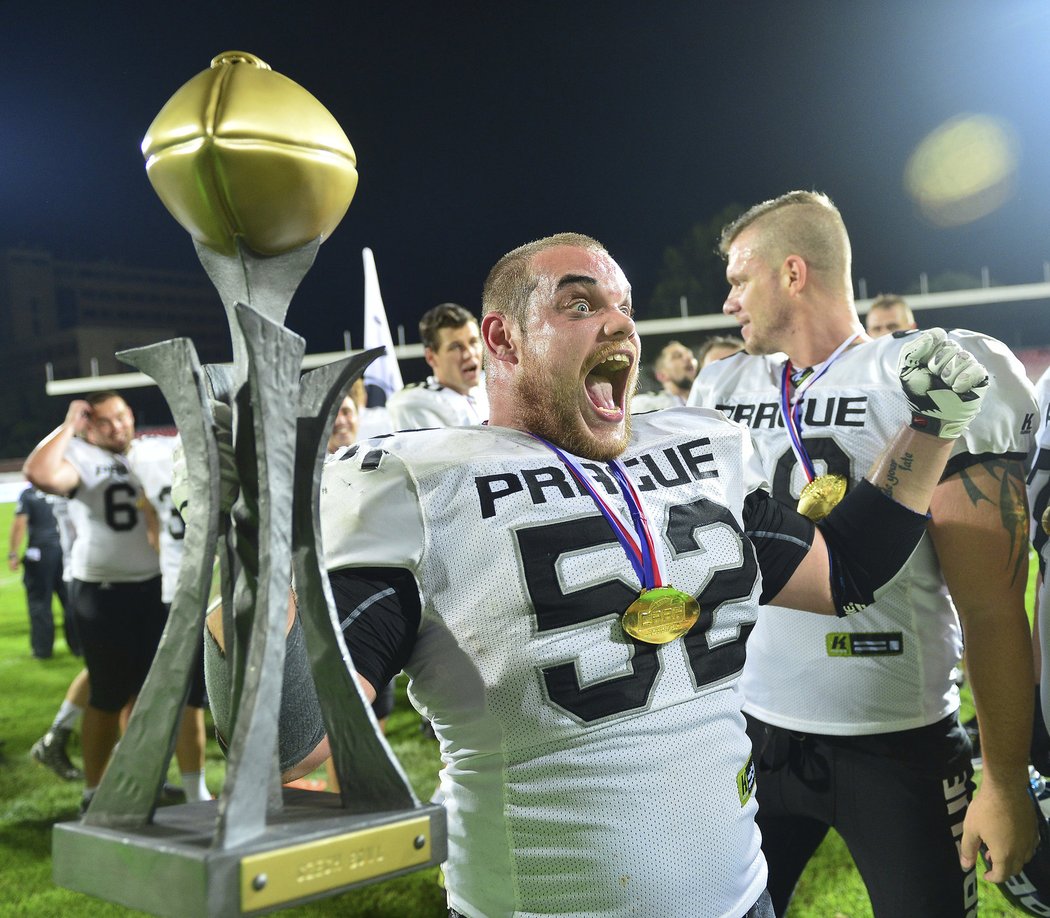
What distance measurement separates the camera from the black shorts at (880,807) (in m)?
1.84

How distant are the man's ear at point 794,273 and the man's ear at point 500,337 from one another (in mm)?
1088

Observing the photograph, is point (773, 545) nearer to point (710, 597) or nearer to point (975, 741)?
point (710, 597)

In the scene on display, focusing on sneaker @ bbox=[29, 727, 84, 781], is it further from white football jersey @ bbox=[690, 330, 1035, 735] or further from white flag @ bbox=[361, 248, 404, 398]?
white football jersey @ bbox=[690, 330, 1035, 735]

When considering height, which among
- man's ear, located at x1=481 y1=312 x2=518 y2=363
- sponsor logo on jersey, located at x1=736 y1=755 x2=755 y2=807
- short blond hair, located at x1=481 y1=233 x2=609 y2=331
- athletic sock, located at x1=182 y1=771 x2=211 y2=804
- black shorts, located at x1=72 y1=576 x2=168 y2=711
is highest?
short blond hair, located at x1=481 y1=233 x2=609 y2=331

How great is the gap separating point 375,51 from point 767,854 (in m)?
23.1

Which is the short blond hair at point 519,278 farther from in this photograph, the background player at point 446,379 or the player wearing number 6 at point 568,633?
the background player at point 446,379

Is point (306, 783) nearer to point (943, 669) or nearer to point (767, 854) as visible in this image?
point (767, 854)

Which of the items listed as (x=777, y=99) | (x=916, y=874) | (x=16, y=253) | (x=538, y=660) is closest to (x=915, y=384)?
(x=538, y=660)

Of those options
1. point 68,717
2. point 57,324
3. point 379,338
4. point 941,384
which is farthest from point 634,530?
point 57,324

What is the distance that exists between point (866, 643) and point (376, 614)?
4.36ft

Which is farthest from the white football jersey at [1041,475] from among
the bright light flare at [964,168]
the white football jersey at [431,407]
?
the bright light flare at [964,168]

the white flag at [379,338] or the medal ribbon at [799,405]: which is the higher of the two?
the white flag at [379,338]

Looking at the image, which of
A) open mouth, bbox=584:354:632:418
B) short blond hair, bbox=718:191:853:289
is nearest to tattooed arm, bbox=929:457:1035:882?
short blond hair, bbox=718:191:853:289

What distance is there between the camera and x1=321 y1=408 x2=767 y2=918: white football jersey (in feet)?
4.16
